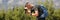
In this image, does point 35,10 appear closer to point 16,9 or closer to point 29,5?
point 29,5

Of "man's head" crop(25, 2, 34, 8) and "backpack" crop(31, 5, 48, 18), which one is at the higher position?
"man's head" crop(25, 2, 34, 8)

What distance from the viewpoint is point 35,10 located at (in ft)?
3.91

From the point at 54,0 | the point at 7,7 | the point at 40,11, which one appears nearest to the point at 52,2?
the point at 54,0

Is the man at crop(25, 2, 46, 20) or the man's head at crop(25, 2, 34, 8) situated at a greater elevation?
the man's head at crop(25, 2, 34, 8)

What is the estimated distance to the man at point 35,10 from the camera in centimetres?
118

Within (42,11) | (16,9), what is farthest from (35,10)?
(16,9)

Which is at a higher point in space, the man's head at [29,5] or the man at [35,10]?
the man's head at [29,5]

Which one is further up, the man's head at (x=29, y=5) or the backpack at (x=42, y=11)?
the man's head at (x=29, y=5)

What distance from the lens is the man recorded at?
118 cm

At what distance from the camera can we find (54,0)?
1.17 metres

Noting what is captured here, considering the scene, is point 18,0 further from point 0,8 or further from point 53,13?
point 53,13

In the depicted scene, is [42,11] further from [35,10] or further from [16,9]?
[16,9]

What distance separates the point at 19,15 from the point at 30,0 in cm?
17

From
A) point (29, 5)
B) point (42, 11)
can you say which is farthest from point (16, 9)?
point (42, 11)
